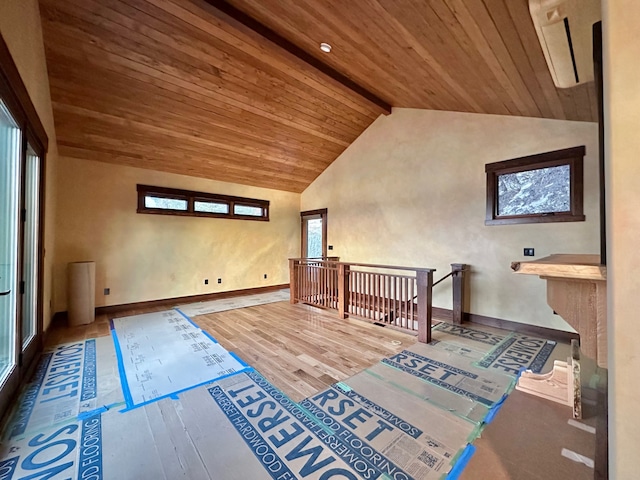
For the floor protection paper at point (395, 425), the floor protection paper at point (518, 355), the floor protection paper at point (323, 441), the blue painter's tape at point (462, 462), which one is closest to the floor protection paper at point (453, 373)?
the floor protection paper at point (518, 355)

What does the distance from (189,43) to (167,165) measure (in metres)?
2.56

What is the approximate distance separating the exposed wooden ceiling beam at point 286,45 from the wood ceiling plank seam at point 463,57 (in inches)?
61.7

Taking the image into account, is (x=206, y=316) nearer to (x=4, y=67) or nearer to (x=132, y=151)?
(x=132, y=151)

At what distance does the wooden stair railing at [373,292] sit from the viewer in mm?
3328

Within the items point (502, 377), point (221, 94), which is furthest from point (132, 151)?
point (502, 377)

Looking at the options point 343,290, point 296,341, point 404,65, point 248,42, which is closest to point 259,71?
point 248,42

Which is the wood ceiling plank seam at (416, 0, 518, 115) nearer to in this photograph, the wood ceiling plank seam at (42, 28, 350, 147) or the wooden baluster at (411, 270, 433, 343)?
the wooden baluster at (411, 270, 433, 343)

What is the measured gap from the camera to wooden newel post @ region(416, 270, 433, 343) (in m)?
3.26

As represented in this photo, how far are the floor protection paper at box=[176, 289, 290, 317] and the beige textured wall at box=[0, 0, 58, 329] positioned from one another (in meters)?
1.87

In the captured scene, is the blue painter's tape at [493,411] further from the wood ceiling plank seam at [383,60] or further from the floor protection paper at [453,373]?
the wood ceiling plank seam at [383,60]

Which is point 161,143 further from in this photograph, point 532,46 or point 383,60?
point 532,46

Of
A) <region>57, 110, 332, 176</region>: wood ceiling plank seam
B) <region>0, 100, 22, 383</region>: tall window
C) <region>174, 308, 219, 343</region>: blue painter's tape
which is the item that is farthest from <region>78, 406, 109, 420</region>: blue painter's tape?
<region>57, 110, 332, 176</region>: wood ceiling plank seam

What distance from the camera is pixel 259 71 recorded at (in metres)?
3.62

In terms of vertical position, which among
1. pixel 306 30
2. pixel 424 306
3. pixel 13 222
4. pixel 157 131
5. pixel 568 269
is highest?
pixel 306 30
